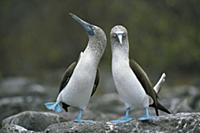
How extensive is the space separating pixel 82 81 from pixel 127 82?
2.10ft

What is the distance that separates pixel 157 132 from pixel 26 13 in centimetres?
3490

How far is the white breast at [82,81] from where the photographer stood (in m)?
8.36

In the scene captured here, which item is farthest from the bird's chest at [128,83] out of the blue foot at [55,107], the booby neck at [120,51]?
the blue foot at [55,107]

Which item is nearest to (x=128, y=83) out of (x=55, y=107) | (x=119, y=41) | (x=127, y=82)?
(x=127, y=82)

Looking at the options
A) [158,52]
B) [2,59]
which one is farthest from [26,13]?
[158,52]

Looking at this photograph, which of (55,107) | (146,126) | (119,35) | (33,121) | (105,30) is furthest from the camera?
(105,30)

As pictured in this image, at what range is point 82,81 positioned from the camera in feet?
27.5

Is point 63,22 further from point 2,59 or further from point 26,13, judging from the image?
point 2,59

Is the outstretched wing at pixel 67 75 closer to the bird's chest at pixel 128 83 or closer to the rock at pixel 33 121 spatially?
the bird's chest at pixel 128 83

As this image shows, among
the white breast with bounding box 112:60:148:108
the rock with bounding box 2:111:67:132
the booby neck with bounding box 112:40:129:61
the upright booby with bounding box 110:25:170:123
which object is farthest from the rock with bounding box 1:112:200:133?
the rock with bounding box 2:111:67:132

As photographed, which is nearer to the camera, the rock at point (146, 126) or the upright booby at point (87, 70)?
the rock at point (146, 126)

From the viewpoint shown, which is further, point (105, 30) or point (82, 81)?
point (105, 30)

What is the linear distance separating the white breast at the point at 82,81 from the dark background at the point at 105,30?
Result: 19.6 m

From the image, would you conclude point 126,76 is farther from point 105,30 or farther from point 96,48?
point 105,30
